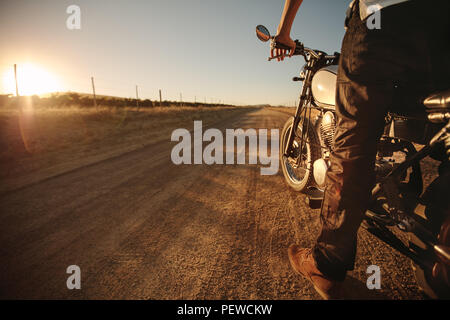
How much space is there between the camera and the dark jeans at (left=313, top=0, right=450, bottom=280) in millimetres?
958

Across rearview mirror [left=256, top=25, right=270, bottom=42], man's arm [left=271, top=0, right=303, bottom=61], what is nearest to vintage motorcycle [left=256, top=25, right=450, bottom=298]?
man's arm [left=271, top=0, right=303, bottom=61]

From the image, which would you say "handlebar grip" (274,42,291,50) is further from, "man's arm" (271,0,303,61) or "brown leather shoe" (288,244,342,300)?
"brown leather shoe" (288,244,342,300)

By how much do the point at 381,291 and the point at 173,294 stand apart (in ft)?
4.22

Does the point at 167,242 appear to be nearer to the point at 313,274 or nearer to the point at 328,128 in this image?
the point at 313,274

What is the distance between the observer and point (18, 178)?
3.21 m

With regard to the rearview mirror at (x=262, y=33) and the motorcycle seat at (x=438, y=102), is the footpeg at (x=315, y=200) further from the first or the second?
the rearview mirror at (x=262, y=33)

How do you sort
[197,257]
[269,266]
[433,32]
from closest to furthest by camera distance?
[433,32], [269,266], [197,257]

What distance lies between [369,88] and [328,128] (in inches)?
34.8

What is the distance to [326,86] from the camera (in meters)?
1.73

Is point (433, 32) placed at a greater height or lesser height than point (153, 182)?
greater

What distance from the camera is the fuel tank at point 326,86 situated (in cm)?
165

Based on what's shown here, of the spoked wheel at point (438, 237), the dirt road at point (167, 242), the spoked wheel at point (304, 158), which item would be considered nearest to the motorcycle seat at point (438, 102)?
the spoked wheel at point (438, 237)
